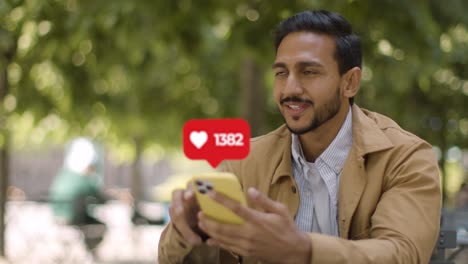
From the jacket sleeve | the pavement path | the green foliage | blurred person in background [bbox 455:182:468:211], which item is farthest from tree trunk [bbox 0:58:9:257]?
the jacket sleeve

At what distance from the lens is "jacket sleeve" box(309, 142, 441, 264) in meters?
1.82

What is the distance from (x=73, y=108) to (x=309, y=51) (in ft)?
28.7

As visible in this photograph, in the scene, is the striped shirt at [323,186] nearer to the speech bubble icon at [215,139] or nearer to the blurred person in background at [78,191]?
the speech bubble icon at [215,139]

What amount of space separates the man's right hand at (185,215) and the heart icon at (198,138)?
0.10 m

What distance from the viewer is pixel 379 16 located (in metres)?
6.18

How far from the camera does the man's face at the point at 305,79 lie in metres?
2.00

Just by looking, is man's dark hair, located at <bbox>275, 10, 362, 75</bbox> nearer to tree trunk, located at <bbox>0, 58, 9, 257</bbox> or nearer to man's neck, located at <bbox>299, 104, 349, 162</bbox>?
man's neck, located at <bbox>299, 104, 349, 162</bbox>

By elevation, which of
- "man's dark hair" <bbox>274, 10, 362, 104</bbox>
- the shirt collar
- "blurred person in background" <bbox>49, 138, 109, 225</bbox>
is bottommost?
"blurred person in background" <bbox>49, 138, 109, 225</bbox>

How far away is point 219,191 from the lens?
1667 millimetres

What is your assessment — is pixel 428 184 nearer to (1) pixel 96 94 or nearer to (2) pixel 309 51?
(2) pixel 309 51

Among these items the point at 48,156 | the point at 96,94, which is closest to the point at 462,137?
the point at 96,94

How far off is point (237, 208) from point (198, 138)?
276 millimetres

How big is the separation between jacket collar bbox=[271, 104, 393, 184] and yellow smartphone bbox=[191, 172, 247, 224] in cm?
51

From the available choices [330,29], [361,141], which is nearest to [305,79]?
[330,29]
